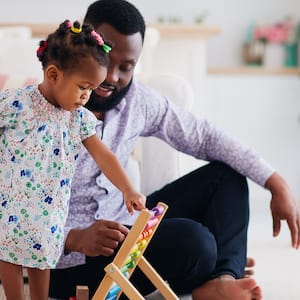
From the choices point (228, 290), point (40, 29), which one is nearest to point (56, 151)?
point (228, 290)

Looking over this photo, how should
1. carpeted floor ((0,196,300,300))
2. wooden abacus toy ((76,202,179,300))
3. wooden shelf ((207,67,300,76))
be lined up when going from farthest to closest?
1. wooden shelf ((207,67,300,76))
2. carpeted floor ((0,196,300,300))
3. wooden abacus toy ((76,202,179,300))

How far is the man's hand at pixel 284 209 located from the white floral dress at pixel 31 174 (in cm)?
60

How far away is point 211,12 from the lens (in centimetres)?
435

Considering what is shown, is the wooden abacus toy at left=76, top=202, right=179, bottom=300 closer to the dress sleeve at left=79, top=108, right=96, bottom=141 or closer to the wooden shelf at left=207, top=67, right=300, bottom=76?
the dress sleeve at left=79, top=108, right=96, bottom=141

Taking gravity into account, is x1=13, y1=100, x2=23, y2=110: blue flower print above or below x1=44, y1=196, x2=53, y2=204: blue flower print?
above

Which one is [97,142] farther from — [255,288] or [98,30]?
[255,288]

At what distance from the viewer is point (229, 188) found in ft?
6.15

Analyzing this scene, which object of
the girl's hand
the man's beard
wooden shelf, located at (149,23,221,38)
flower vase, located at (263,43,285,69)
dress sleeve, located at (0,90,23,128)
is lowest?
flower vase, located at (263,43,285,69)

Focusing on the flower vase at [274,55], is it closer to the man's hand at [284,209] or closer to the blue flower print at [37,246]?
the man's hand at [284,209]

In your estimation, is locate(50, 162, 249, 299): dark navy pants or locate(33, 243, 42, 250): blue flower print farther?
locate(50, 162, 249, 299): dark navy pants

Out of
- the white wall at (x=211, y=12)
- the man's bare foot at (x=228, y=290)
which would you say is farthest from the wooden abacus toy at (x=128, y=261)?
the white wall at (x=211, y=12)

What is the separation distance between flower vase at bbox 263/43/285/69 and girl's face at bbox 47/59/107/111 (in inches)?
119

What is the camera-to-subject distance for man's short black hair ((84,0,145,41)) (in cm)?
170

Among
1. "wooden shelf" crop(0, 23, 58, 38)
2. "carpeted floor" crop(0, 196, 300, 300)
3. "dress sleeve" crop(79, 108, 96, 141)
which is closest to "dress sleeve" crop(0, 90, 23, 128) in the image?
"dress sleeve" crop(79, 108, 96, 141)
